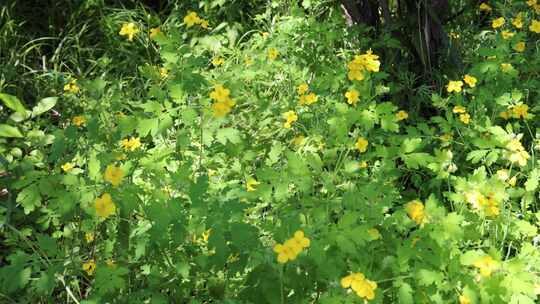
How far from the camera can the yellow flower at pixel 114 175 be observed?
1.68 meters

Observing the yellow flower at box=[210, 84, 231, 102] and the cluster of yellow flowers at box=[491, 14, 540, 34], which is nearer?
the yellow flower at box=[210, 84, 231, 102]

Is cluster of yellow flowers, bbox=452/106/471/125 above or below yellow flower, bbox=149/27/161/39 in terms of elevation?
below

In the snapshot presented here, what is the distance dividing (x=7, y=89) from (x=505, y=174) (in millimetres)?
2691

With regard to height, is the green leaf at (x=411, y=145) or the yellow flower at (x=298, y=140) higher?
the green leaf at (x=411, y=145)

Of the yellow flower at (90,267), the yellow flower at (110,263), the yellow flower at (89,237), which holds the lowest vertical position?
the yellow flower at (89,237)

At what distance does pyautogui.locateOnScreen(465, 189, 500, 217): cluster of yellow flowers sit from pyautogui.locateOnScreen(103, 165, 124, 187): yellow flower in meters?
0.97

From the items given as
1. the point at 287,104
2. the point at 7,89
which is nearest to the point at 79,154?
the point at 287,104

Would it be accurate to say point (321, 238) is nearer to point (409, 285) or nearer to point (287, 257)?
point (287, 257)

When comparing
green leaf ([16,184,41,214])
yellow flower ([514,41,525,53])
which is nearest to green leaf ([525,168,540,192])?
yellow flower ([514,41,525,53])

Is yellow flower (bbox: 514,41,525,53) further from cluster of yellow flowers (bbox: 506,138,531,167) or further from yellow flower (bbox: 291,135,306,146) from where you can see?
yellow flower (bbox: 291,135,306,146)

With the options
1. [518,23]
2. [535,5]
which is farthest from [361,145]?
[535,5]

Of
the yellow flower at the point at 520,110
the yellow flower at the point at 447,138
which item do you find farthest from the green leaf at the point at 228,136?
the yellow flower at the point at 520,110

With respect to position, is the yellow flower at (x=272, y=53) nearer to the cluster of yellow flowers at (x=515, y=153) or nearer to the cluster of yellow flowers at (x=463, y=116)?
the cluster of yellow flowers at (x=463, y=116)

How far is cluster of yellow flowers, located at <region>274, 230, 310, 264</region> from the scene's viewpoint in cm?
149
